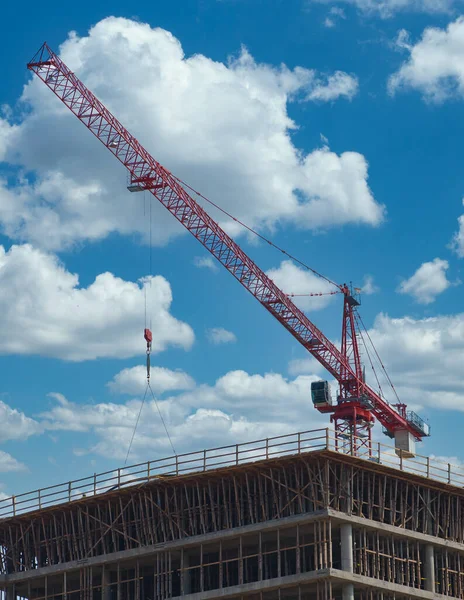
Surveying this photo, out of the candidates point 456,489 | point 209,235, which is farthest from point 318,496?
point 209,235

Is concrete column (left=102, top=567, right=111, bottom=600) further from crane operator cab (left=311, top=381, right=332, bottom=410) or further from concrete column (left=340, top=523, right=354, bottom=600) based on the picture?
crane operator cab (left=311, top=381, right=332, bottom=410)

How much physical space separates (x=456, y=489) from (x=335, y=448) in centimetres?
1057

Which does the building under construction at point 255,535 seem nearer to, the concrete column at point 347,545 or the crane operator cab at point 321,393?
the concrete column at point 347,545

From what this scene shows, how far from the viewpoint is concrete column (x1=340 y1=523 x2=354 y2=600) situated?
70.1 meters

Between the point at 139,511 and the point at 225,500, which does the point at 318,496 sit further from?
the point at 139,511

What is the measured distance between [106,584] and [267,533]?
11.8 meters

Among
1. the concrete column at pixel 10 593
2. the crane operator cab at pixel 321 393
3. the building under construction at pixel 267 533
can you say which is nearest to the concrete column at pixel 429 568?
the building under construction at pixel 267 533

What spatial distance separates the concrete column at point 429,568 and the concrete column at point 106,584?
20006 mm

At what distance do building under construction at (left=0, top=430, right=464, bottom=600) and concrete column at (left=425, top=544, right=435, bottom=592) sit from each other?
62mm

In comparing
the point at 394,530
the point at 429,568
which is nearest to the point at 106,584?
the point at 394,530

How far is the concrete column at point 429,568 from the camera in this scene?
74312 millimetres

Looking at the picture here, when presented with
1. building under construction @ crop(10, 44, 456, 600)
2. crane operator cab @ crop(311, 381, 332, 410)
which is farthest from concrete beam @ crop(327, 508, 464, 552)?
crane operator cab @ crop(311, 381, 332, 410)

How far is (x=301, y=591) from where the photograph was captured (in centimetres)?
7081

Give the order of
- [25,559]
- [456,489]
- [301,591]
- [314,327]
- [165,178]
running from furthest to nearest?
[314,327] → [165,178] → [25,559] → [456,489] → [301,591]
